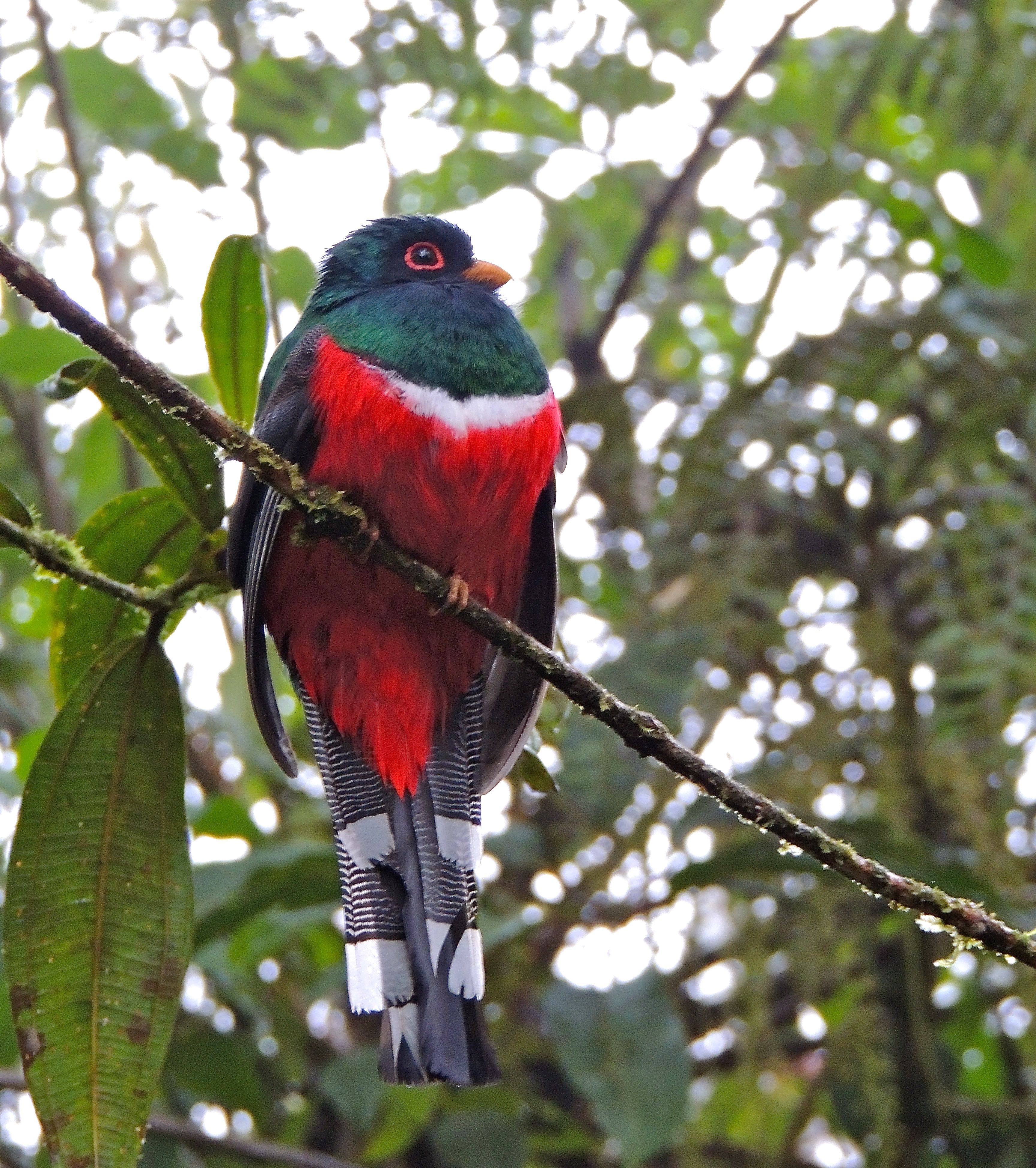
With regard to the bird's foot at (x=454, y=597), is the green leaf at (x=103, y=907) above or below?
below

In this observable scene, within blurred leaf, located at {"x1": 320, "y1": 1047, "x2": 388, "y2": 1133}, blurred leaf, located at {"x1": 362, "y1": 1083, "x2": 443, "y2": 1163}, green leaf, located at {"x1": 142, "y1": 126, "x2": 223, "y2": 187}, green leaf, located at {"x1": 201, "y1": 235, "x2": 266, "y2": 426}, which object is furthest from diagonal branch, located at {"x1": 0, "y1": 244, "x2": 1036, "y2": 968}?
green leaf, located at {"x1": 142, "y1": 126, "x2": 223, "y2": 187}

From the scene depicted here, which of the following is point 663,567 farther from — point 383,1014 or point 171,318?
point 383,1014

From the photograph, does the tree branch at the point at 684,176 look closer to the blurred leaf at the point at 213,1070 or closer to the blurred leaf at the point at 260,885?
the blurred leaf at the point at 260,885

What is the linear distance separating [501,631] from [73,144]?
8.16 ft

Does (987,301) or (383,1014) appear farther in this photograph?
(987,301)

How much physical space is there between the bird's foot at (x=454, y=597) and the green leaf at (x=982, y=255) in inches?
94.6

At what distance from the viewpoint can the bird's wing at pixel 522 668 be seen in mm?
2494

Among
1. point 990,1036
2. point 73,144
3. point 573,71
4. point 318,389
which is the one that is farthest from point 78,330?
point 990,1036

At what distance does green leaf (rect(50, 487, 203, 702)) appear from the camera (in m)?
2.12

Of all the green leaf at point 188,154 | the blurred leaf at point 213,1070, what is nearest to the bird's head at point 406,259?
the green leaf at point 188,154

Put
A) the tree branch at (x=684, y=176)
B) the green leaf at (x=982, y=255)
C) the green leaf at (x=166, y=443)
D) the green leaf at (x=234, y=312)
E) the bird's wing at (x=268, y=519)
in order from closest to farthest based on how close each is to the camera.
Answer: the green leaf at (x=166, y=443) < the green leaf at (x=234, y=312) < the bird's wing at (x=268, y=519) < the tree branch at (x=684, y=176) < the green leaf at (x=982, y=255)

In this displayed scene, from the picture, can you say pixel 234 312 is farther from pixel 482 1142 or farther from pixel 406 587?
pixel 482 1142

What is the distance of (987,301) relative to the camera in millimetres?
3789

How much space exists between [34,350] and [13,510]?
103cm
